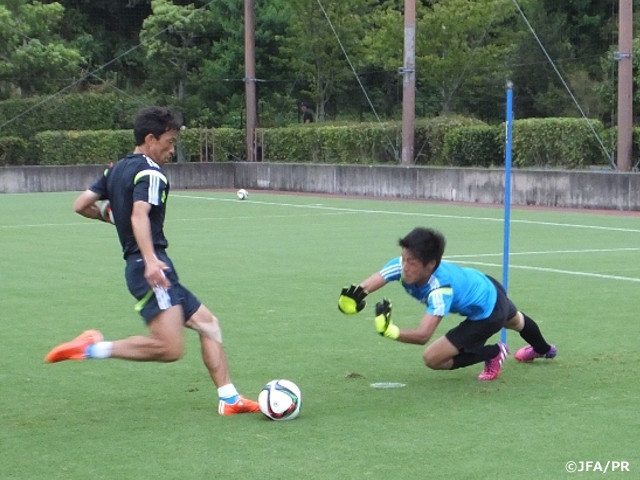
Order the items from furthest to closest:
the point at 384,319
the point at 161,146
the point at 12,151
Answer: the point at 12,151, the point at 384,319, the point at 161,146

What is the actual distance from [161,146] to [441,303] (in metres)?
2.06

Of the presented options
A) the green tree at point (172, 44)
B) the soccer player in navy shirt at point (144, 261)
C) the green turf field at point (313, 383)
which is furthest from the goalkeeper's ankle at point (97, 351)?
the green tree at point (172, 44)

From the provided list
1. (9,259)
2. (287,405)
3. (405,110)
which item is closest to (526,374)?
(287,405)

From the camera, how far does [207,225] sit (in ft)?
76.7

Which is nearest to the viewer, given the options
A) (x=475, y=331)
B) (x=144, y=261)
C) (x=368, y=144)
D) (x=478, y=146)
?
(x=144, y=261)

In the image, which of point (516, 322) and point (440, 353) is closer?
point (440, 353)

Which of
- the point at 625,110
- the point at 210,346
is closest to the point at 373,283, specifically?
the point at 210,346

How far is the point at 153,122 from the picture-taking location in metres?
7.52

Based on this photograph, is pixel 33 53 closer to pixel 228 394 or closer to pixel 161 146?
pixel 161 146

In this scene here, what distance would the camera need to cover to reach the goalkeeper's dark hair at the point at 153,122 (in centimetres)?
751

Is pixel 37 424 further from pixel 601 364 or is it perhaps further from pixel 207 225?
pixel 207 225

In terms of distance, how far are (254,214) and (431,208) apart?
4.25m

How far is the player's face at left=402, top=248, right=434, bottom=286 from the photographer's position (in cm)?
809

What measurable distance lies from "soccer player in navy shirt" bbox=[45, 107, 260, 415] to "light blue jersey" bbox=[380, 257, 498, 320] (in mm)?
1368
